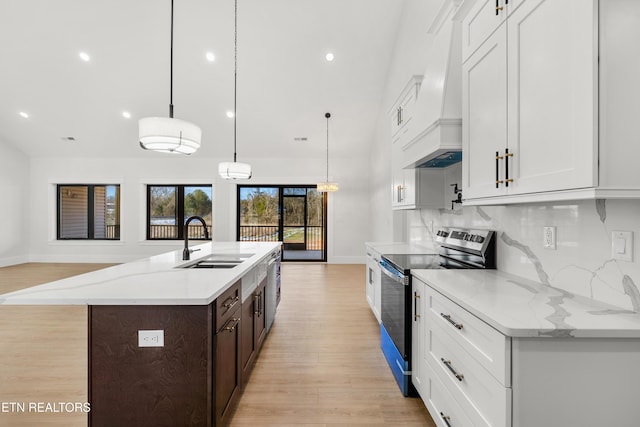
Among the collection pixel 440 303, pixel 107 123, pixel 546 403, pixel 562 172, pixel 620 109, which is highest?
pixel 107 123

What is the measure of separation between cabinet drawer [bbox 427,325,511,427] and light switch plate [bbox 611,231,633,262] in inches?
29.6

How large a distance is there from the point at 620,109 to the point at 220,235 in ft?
24.5

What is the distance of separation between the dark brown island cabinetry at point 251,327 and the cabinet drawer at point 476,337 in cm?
131

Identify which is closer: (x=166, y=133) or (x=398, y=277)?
(x=166, y=133)

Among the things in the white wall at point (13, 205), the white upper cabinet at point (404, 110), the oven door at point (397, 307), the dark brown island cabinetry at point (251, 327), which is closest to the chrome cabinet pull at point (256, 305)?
the dark brown island cabinetry at point (251, 327)

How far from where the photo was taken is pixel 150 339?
1.47 m

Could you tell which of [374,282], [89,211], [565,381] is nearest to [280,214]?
[374,282]

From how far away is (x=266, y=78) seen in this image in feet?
17.7

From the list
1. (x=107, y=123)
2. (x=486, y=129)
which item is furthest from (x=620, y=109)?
(x=107, y=123)

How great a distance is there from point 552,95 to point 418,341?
1543mm

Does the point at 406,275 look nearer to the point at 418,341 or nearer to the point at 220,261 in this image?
the point at 418,341

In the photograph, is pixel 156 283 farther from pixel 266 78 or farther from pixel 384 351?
pixel 266 78

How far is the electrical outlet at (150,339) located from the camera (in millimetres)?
1467

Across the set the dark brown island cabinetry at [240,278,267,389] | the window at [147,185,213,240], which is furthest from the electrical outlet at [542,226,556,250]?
the window at [147,185,213,240]
